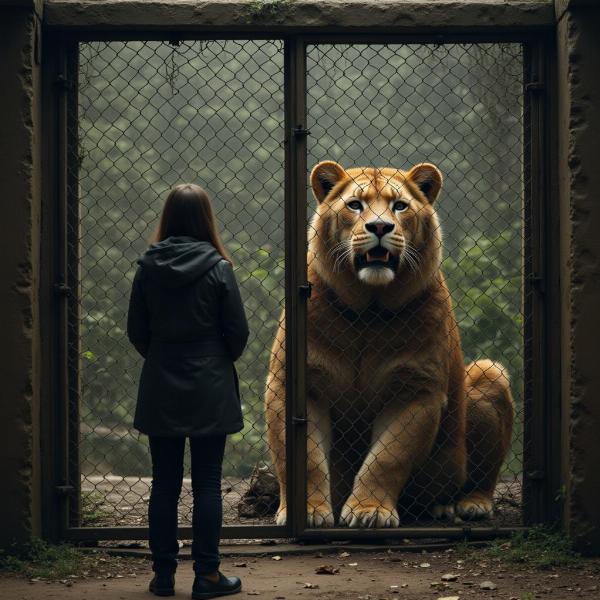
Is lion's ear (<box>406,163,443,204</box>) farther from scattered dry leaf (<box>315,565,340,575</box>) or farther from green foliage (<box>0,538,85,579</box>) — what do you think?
green foliage (<box>0,538,85,579</box>)

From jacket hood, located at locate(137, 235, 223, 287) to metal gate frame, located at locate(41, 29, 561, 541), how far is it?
1145 mm

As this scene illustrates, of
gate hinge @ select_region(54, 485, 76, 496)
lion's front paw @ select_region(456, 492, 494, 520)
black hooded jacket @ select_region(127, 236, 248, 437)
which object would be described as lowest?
lion's front paw @ select_region(456, 492, 494, 520)

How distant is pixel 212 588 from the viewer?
4.73m

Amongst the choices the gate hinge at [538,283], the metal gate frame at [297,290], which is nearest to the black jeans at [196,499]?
the metal gate frame at [297,290]

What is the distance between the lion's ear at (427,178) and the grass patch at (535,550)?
2.00m

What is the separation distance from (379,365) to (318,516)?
91 centimetres

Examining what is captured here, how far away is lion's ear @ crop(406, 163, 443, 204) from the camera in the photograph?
6473 millimetres

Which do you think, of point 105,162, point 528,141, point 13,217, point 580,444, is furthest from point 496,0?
point 105,162

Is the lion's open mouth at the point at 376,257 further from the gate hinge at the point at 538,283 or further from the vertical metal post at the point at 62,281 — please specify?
the vertical metal post at the point at 62,281

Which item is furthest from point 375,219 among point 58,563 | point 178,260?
point 58,563

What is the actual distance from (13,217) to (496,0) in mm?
2653

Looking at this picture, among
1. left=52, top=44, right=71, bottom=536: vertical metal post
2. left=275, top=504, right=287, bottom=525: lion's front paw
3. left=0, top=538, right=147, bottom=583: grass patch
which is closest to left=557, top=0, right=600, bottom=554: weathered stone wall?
left=275, top=504, right=287, bottom=525: lion's front paw

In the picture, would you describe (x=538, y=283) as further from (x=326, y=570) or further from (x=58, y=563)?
(x=58, y=563)

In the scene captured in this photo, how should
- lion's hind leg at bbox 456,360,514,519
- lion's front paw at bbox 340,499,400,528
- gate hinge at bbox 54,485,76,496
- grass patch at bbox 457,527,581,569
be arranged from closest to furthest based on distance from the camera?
grass patch at bbox 457,527,581,569 < gate hinge at bbox 54,485,76,496 < lion's front paw at bbox 340,499,400,528 < lion's hind leg at bbox 456,360,514,519
